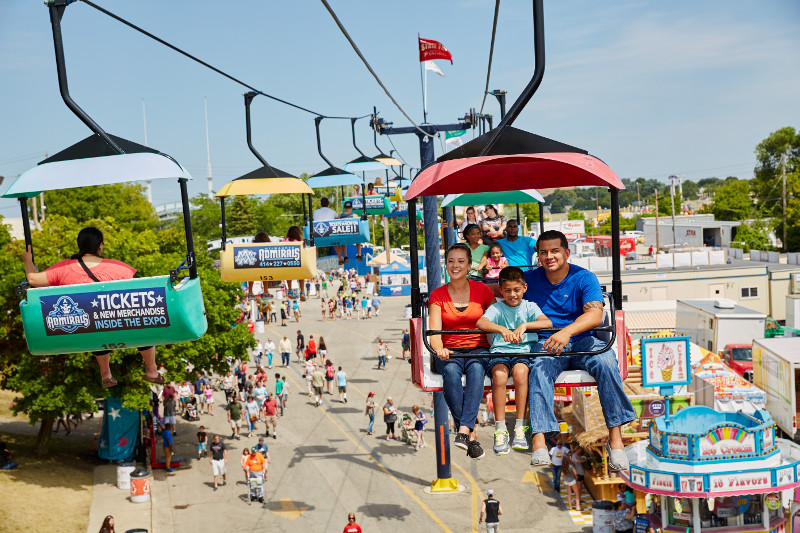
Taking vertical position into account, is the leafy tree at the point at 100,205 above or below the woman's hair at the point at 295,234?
above

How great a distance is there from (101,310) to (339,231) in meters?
12.6

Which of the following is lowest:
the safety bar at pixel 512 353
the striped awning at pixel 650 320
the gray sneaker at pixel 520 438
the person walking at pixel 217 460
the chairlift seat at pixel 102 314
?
the person walking at pixel 217 460

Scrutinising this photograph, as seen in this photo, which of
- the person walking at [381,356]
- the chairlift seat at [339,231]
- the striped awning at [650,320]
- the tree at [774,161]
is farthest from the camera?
the tree at [774,161]

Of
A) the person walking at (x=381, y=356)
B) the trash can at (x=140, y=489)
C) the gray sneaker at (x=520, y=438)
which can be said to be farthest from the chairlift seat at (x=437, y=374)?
the person walking at (x=381, y=356)

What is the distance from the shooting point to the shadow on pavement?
2167cm

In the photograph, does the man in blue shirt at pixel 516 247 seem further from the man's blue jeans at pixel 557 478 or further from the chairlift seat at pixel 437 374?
the man's blue jeans at pixel 557 478

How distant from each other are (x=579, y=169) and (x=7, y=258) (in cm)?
2371

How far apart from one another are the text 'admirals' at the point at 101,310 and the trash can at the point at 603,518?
49.3 ft

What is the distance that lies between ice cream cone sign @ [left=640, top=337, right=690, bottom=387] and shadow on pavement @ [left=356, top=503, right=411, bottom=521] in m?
6.74

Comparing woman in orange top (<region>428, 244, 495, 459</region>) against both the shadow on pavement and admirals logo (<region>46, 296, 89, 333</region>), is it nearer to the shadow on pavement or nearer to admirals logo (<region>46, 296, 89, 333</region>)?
admirals logo (<region>46, 296, 89, 333</region>)

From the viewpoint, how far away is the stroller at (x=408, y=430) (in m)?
27.7

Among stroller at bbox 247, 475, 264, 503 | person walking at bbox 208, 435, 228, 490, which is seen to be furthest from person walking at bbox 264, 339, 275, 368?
stroller at bbox 247, 475, 264, 503

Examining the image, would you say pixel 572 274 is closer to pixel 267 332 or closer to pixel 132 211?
pixel 267 332

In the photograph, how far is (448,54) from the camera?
2212cm
